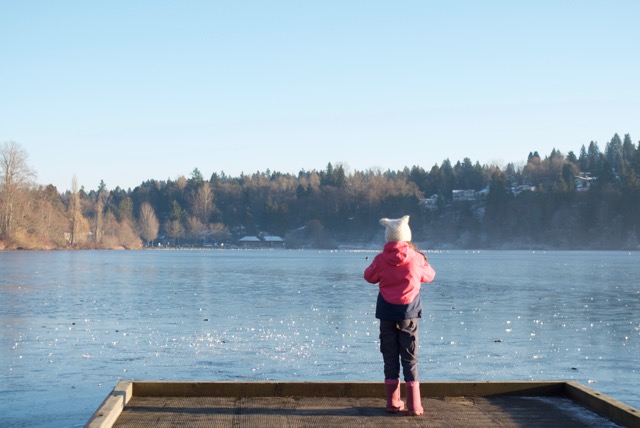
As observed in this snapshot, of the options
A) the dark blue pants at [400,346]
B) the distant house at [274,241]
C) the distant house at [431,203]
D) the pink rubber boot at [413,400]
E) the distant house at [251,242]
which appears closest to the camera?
the pink rubber boot at [413,400]

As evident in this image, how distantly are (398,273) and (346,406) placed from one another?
4.37 feet

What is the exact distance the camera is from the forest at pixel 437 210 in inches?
4390

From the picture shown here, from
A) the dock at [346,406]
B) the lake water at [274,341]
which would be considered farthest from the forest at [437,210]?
the dock at [346,406]

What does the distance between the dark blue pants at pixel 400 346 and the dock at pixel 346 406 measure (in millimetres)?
381

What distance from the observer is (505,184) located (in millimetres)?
161875

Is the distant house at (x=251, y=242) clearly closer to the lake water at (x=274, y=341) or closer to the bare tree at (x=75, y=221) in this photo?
the bare tree at (x=75, y=221)

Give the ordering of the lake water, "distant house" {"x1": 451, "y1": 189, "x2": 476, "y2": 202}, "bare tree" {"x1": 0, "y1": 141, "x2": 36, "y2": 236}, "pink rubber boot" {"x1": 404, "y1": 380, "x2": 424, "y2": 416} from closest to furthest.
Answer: "pink rubber boot" {"x1": 404, "y1": 380, "x2": 424, "y2": 416}
the lake water
"bare tree" {"x1": 0, "y1": 141, "x2": 36, "y2": 236}
"distant house" {"x1": 451, "y1": 189, "x2": 476, "y2": 202}

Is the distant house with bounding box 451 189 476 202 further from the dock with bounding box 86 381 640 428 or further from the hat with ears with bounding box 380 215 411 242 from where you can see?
the hat with ears with bounding box 380 215 411 242

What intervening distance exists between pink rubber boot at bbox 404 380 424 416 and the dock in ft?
0.27

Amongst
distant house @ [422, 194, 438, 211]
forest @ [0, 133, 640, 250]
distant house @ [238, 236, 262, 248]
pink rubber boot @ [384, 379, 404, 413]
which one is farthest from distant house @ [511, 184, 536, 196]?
pink rubber boot @ [384, 379, 404, 413]

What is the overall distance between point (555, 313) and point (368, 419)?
57.2 feet

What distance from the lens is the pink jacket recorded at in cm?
798

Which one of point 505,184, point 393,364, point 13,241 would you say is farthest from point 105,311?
point 505,184

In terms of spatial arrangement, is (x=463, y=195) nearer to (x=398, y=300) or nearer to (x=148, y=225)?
(x=148, y=225)
